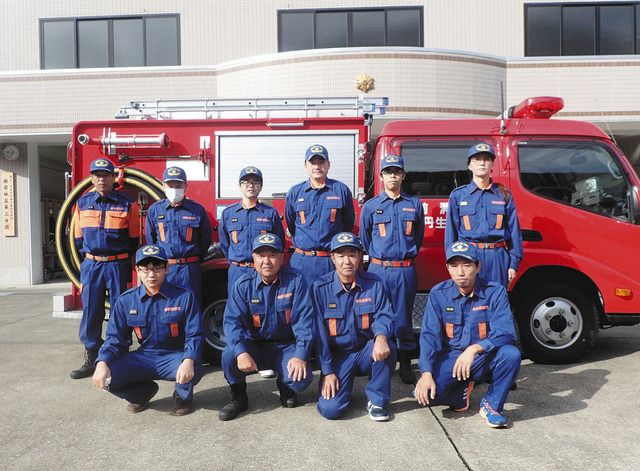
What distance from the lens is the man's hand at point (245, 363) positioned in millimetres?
3223

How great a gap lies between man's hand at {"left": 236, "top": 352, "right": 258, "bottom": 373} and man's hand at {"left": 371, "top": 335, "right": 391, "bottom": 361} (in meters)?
0.82

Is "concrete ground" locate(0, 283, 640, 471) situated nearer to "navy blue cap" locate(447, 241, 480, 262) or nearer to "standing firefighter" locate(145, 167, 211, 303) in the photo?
"standing firefighter" locate(145, 167, 211, 303)

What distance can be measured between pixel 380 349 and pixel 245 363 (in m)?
0.90

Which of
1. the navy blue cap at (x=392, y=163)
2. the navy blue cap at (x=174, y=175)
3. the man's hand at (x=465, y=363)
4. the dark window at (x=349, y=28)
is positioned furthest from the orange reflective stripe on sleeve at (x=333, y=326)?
the dark window at (x=349, y=28)

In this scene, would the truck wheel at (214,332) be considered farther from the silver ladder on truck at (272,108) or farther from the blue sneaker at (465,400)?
the blue sneaker at (465,400)

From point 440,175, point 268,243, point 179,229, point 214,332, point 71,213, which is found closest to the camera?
point 268,243

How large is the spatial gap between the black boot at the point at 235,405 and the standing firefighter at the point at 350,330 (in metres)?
0.56

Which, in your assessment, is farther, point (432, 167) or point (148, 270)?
point (432, 167)

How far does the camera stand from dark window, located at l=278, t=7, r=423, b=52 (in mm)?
10945

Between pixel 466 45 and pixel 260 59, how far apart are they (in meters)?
4.56

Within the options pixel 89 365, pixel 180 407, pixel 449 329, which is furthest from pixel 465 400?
pixel 89 365

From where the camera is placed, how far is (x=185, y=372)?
3.28 meters

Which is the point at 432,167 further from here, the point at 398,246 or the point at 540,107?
the point at 540,107

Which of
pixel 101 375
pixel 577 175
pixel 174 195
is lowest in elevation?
pixel 101 375
